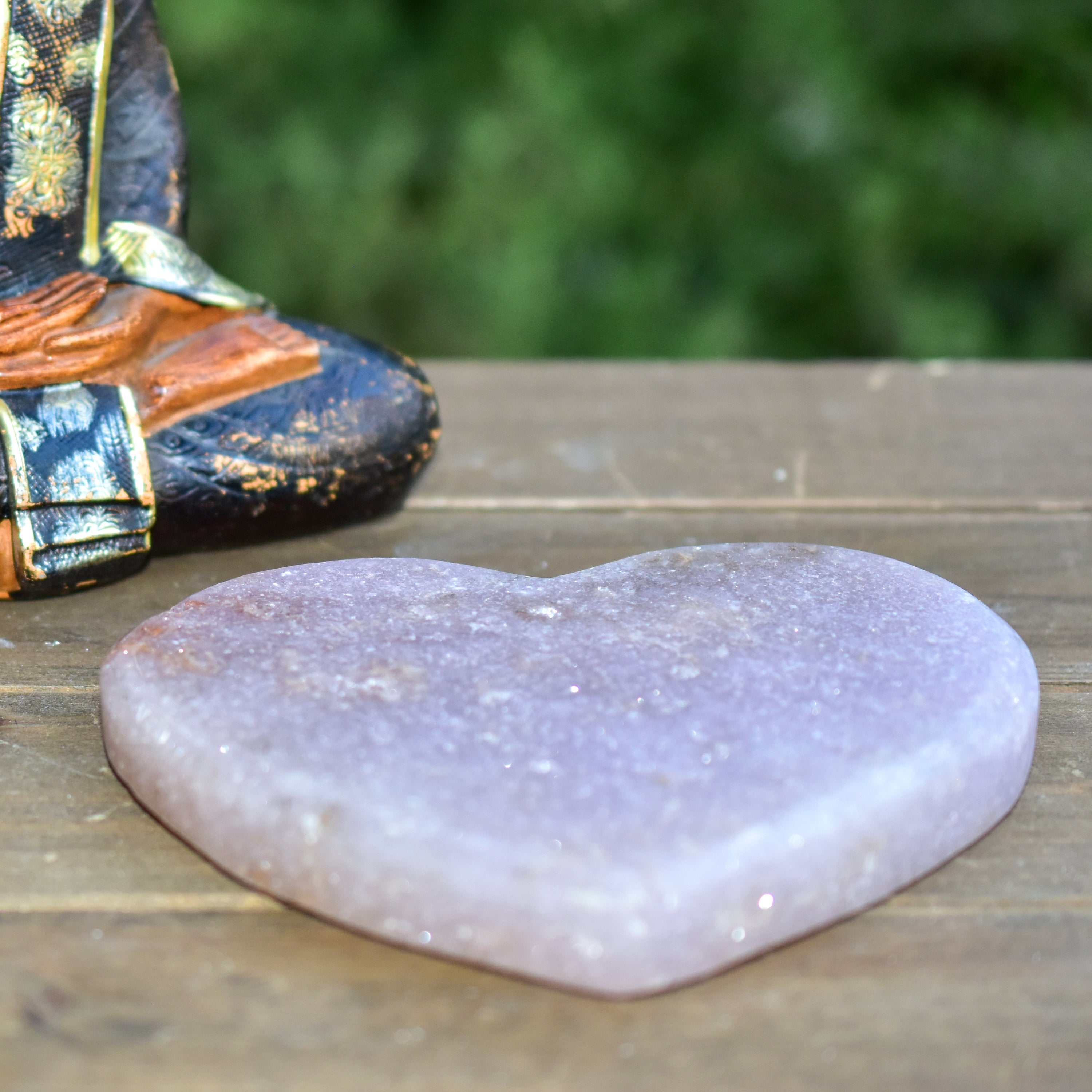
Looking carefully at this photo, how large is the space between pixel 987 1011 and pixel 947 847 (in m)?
0.13

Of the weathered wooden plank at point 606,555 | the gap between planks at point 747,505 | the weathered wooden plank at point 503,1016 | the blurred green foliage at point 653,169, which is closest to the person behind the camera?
the weathered wooden plank at point 503,1016

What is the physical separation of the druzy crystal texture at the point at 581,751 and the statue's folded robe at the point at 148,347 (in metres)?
0.27

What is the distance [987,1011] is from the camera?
0.71m

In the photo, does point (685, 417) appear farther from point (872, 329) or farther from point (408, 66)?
point (408, 66)

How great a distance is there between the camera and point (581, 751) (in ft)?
2.57

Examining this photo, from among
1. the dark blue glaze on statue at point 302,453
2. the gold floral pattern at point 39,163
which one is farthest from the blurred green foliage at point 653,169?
the gold floral pattern at point 39,163

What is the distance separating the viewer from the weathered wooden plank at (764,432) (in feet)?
4.75

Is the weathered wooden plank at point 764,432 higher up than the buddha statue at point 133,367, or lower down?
lower down

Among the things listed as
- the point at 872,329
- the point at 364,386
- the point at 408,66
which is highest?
the point at 408,66

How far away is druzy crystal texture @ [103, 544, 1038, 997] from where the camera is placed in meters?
0.71

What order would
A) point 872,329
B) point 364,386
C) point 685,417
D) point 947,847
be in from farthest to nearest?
point 872,329 < point 685,417 < point 364,386 < point 947,847

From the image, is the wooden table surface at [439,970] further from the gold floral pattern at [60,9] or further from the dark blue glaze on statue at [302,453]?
the gold floral pattern at [60,9]

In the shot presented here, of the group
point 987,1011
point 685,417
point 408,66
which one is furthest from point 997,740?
point 408,66

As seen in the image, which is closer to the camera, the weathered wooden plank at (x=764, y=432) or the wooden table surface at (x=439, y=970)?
the wooden table surface at (x=439, y=970)
